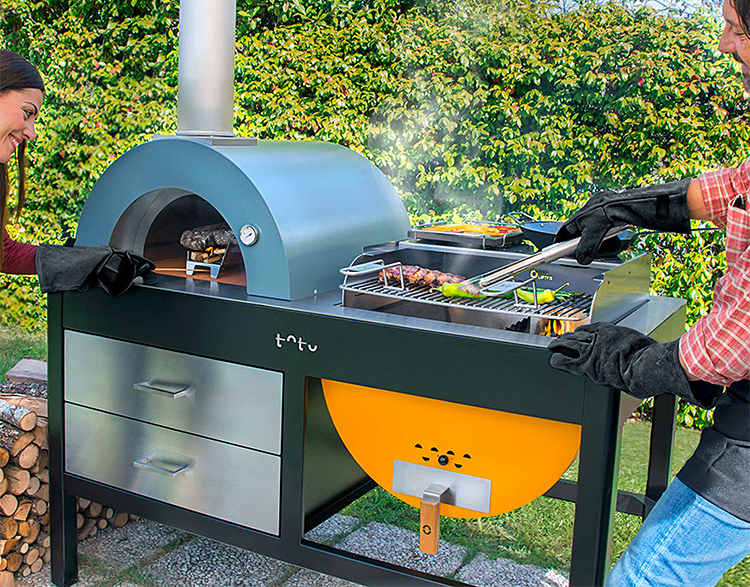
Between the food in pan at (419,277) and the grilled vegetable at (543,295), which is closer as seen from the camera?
the grilled vegetable at (543,295)

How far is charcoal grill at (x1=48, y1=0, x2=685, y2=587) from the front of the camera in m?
2.15

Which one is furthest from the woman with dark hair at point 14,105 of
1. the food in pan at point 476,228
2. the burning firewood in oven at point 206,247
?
the food in pan at point 476,228

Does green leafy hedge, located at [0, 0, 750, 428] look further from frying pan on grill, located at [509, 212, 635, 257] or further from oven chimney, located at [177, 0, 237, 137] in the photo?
oven chimney, located at [177, 0, 237, 137]

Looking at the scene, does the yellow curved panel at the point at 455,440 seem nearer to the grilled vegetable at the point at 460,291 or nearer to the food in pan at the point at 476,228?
the grilled vegetable at the point at 460,291

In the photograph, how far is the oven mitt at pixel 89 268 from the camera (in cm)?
260

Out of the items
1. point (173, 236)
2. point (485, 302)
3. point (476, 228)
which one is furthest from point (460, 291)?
point (173, 236)

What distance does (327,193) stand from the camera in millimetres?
2746

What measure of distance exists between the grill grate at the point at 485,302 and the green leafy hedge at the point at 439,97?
2724 millimetres

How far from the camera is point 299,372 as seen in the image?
2.37 m

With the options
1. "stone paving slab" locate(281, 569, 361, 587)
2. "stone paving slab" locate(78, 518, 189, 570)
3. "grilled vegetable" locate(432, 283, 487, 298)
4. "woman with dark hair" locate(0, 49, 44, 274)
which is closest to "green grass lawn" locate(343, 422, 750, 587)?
"stone paving slab" locate(281, 569, 361, 587)

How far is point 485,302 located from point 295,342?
58 centimetres

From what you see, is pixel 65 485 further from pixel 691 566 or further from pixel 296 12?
pixel 296 12

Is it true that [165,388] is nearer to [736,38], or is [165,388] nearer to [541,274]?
[541,274]

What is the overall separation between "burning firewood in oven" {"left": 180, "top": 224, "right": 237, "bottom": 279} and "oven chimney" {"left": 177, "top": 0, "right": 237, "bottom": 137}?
381 millimetres
